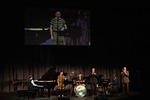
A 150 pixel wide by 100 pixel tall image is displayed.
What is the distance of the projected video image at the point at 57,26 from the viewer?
15242 millimetres

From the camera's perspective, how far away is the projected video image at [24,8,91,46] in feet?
50.0

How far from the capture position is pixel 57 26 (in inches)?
613

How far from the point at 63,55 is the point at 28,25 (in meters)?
2.55

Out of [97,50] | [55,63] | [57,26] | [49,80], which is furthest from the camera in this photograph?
[97,50]

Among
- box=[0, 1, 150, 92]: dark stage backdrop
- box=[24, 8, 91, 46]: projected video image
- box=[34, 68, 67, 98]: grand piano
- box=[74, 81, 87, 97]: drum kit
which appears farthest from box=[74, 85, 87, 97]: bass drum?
box=[0, 1, 150, 92]: dark stage backdrop

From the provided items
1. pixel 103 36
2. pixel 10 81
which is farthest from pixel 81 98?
pixel 103 36

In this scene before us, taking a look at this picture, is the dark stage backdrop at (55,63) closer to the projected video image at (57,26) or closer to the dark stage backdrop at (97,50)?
the dark stage backdrop at (97,50)

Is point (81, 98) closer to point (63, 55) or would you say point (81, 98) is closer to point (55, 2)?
point (63, 55)

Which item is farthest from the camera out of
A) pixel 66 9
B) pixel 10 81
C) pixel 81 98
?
pixel 66 9

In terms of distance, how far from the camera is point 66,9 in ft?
52.6

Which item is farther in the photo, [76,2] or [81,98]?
[76,2]

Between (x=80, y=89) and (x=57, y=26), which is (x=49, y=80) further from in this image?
(x=57, y=26)

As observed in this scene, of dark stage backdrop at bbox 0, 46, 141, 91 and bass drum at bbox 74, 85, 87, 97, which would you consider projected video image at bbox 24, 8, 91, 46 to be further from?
bass drum at bbox 74, 85, 87, 97

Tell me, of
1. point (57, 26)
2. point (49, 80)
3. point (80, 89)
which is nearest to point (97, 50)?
point (57, 26)
